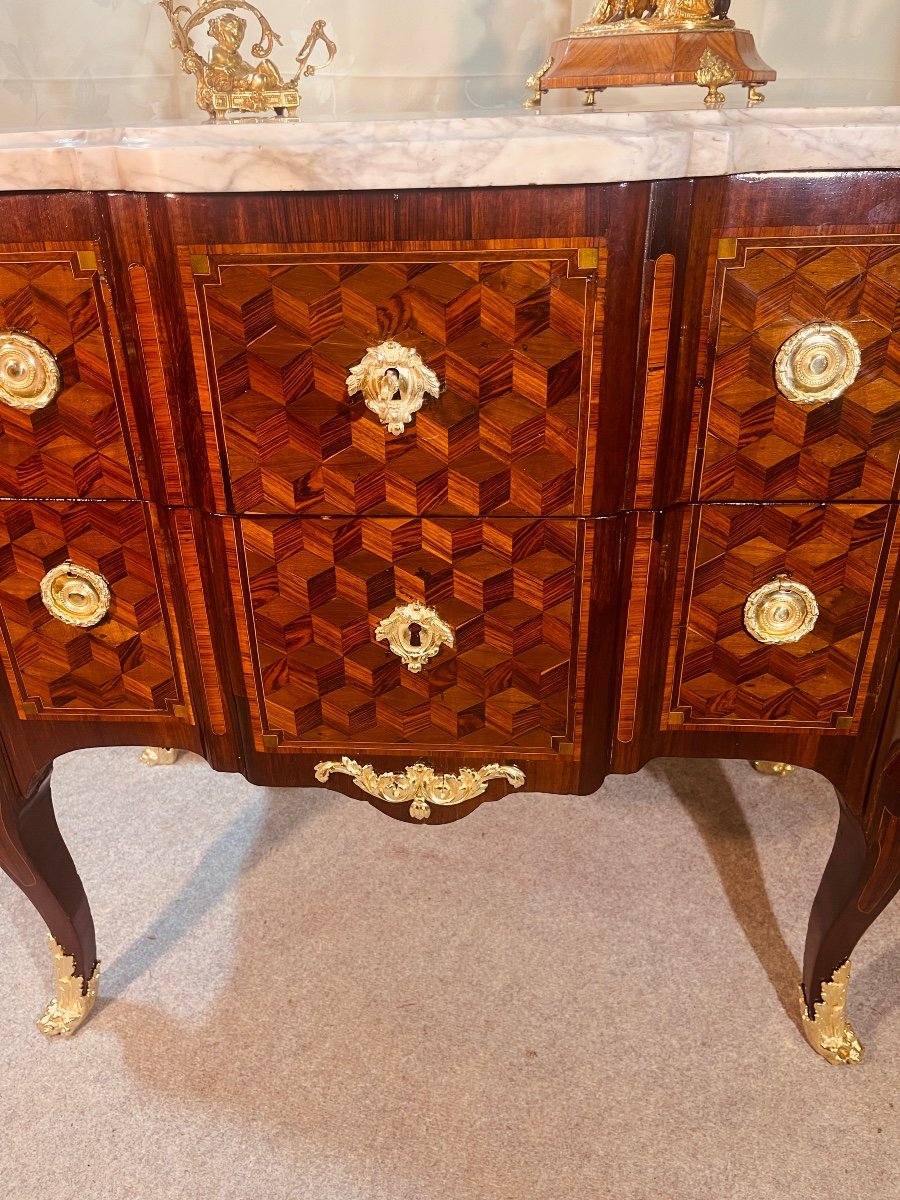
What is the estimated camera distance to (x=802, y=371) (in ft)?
2.40

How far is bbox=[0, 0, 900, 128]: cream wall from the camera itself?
117 centimetres

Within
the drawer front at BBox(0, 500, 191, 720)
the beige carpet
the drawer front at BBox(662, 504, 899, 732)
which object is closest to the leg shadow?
the beige carpet

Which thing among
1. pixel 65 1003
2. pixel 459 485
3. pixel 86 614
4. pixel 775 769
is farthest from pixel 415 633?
pixel 775 769

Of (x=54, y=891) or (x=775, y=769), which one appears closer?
(x=54, y=891)

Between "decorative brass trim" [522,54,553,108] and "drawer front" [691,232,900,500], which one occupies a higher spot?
"decorative brass trim" [522,54,553,108]

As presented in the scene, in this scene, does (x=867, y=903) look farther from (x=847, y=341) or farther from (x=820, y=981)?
(x=847, y=341)

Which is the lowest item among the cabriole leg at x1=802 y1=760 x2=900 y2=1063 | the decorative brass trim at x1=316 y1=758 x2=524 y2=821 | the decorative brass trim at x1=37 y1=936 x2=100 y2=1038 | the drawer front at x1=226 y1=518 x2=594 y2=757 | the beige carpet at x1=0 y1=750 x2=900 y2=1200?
the beige carpet at x1=0 y1=750 x2=900 y2=1200

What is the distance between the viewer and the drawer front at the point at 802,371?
0.70m

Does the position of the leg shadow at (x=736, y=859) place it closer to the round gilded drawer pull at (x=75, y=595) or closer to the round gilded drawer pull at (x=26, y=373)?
the round gilded drawer pull at (x=75, y=595)

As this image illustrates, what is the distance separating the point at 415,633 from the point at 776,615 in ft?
1.08

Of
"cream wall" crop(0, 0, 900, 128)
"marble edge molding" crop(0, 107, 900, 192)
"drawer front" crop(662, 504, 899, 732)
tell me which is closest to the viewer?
"marble edge molding" crop(0, 107, 900, 192)

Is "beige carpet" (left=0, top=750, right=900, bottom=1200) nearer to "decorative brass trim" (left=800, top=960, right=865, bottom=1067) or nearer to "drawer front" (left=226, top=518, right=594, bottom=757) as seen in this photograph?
"decorative brass trim" (left=800, top=960, right=865, bottom=1067)

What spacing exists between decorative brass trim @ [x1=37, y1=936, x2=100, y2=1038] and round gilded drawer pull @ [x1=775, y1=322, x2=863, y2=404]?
1.01 meters

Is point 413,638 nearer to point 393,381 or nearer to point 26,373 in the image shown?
point 393,381
